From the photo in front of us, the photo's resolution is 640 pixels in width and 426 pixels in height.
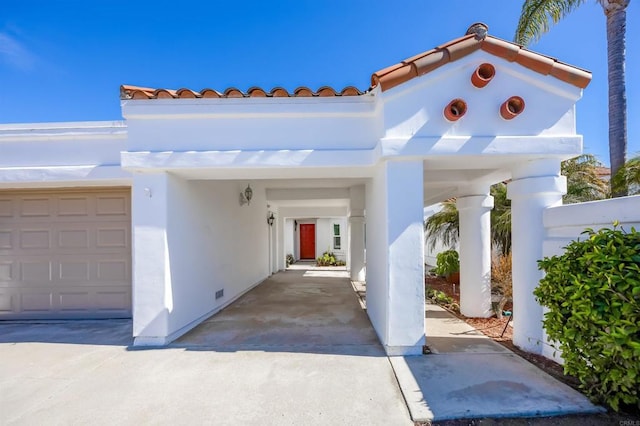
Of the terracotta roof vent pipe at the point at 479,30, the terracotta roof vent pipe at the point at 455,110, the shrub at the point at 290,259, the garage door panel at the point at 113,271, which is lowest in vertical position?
the shrub at the point at 290,259

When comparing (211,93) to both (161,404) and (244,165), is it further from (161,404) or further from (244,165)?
(161,404)

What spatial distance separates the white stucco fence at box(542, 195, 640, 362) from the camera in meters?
3.25

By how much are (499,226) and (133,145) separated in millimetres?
10582

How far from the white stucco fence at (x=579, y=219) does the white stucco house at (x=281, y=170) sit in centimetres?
19

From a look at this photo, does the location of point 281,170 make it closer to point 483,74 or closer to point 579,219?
point 483,74

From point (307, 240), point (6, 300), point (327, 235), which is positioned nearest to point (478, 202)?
point (6, 300)

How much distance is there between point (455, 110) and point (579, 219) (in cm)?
222

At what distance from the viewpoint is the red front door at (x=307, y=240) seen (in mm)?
23438

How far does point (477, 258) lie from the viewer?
6668mm

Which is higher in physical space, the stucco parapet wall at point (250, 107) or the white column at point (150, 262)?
the stucco parapet wall at point (250, 107)

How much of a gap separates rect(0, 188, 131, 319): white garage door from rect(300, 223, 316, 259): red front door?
17025 millimetres

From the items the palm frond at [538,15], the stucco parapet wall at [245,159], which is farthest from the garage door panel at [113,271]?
the palm frond at [538,15]

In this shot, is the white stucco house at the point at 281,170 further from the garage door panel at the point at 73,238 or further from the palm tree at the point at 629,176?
the palm tree at the point at 629,176

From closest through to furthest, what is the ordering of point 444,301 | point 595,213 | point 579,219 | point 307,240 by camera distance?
point 595,213 < point 579,219 < point 444,301 < point 307,240
